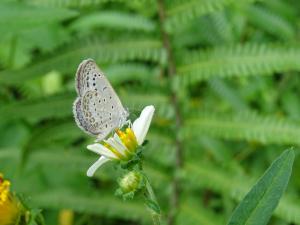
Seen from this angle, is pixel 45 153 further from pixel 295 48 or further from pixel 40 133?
pixel 295 48

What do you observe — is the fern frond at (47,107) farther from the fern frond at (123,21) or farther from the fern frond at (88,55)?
the fern frond at (123,21)

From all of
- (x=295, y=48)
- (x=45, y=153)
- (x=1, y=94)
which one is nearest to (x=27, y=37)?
(x=1, y=94)

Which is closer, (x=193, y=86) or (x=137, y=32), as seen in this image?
(x=137, y=32)

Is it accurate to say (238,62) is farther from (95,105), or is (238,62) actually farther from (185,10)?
(95,105)

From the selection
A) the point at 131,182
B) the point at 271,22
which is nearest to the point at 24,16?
the point at 131,182

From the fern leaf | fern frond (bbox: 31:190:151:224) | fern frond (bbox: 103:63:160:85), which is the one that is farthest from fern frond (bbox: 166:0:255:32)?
fern frond (bbox: 31:190:151:224)

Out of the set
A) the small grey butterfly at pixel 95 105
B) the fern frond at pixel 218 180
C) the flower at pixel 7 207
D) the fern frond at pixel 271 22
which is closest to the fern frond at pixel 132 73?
the fern frond at pixel 218 180

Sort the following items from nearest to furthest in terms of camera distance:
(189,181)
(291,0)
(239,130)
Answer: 1. (239,130)
2. (189,181)
3. (291,0)

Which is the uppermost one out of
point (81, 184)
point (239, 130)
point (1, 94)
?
point (239, 130)
